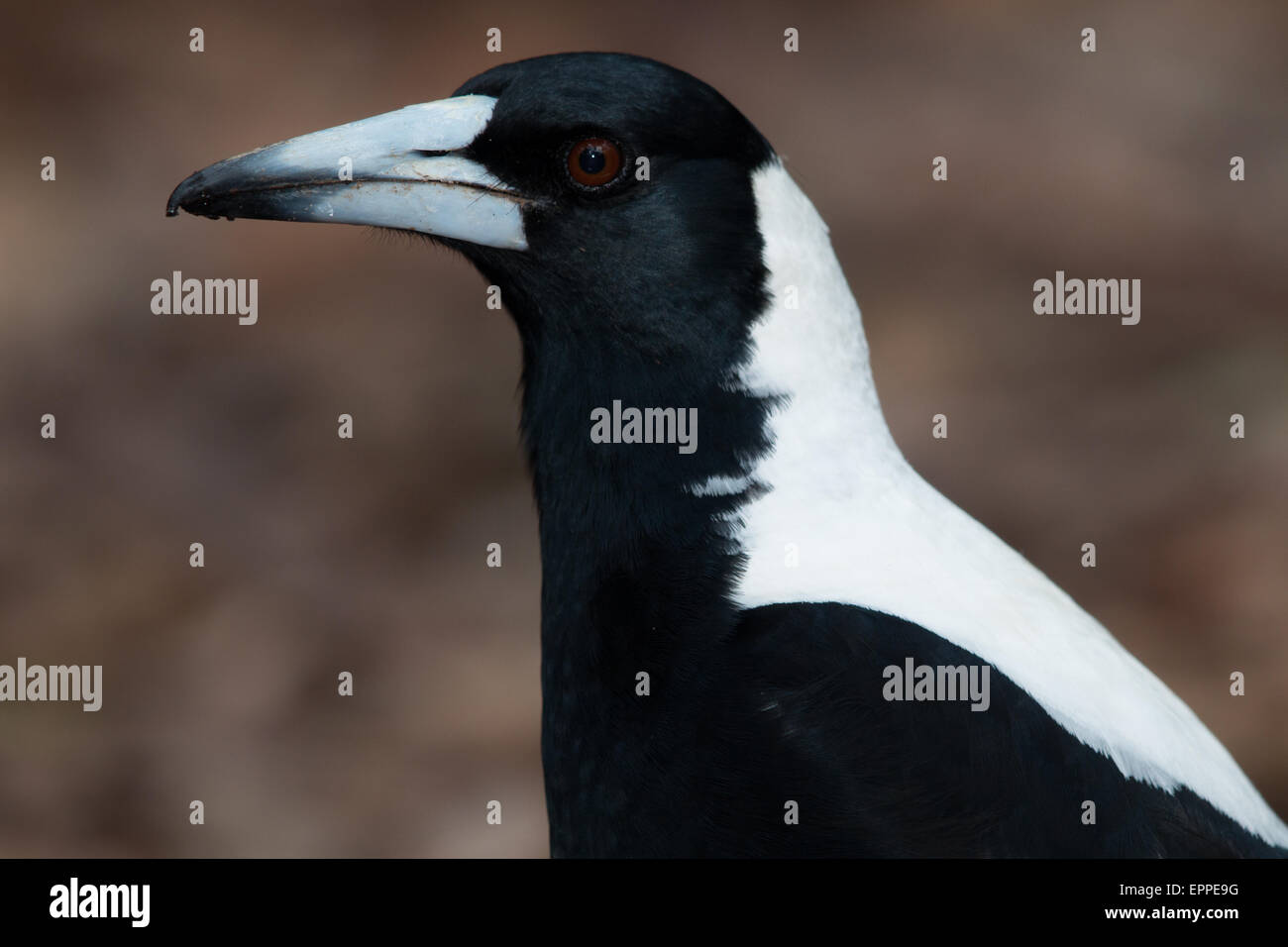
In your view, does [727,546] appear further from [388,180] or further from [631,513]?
[388,180]

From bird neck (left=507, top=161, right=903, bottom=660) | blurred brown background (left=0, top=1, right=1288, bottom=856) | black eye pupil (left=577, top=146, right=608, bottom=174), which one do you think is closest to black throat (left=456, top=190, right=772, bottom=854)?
bird neck (left=507, top=161, right=903, bottom=660)

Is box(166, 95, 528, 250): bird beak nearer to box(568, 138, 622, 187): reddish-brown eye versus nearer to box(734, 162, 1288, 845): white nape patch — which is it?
box(568, 138, 622, 187): reddish-brown eye

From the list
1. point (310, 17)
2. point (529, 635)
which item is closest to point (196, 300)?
point (310, 17)

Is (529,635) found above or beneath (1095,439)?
beneath

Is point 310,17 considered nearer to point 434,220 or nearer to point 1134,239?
point 1134,239
